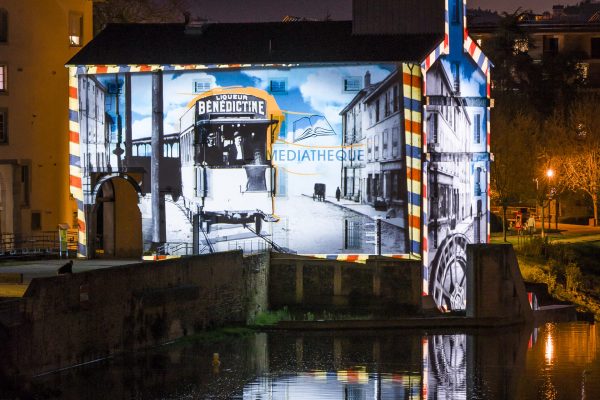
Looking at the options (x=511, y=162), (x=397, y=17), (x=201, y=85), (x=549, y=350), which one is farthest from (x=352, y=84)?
(x=511, y=162)

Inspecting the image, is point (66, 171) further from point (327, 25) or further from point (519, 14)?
point (519, 14)

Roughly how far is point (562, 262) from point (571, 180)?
51.3 ft

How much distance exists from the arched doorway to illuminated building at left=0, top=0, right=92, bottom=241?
18.5 ft

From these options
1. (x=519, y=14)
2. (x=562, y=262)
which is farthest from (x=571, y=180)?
(x=519, y=14)

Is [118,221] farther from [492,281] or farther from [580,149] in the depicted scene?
[580,149]

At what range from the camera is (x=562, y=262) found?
6281 cm

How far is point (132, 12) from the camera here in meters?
68.2

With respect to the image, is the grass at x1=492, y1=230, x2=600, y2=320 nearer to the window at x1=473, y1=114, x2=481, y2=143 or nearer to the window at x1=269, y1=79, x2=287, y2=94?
the window at x1=473, y1=114, x2=481, y2=143

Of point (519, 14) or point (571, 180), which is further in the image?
point (519, 14)

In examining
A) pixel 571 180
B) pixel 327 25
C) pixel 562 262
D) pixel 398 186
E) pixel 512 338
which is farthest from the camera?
pixel 571 180

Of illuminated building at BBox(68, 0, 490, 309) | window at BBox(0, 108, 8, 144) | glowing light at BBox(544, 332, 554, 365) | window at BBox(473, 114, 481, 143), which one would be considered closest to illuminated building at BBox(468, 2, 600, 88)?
window at BBox(0, 108, 8, 144)

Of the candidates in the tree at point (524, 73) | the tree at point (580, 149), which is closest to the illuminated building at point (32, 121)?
the tree at point (580, 149)

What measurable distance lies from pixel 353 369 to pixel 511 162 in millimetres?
44606

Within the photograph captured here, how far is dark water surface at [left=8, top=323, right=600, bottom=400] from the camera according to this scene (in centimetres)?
2872
